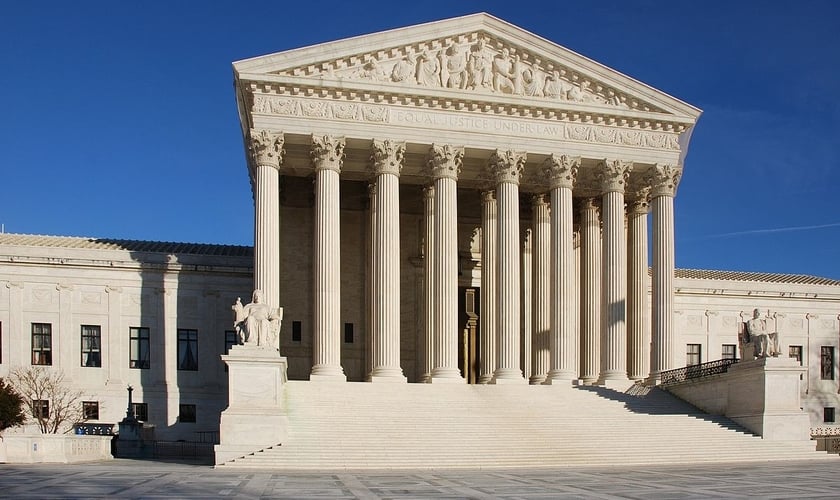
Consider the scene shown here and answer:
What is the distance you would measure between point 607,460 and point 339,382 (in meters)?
13.9

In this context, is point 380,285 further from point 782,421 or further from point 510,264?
point 782,421

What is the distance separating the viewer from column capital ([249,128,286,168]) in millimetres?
45812

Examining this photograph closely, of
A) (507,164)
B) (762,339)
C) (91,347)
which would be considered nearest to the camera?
(762,339)

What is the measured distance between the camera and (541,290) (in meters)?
53.1

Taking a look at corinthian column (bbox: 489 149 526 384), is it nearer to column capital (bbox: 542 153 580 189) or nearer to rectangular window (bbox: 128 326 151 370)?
column capital (bbox: 542 153 580 189)

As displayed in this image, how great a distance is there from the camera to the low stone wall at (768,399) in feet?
133

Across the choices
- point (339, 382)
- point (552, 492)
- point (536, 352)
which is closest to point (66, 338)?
point (339, 382)

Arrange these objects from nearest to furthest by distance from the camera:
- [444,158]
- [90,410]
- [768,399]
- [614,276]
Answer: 1. [768,399]
2. [444,158]
3. [614,276]
4. [90,410]

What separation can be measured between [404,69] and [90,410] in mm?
26272

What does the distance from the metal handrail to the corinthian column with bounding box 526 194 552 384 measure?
7.06 m

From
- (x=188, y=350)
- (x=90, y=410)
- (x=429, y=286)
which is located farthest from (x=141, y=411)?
(x=429, y=286)

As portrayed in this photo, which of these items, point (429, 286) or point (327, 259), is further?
point (429, 286)

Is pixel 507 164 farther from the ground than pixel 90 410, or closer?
farther from the ground

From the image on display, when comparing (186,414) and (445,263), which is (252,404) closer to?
(445,263)
